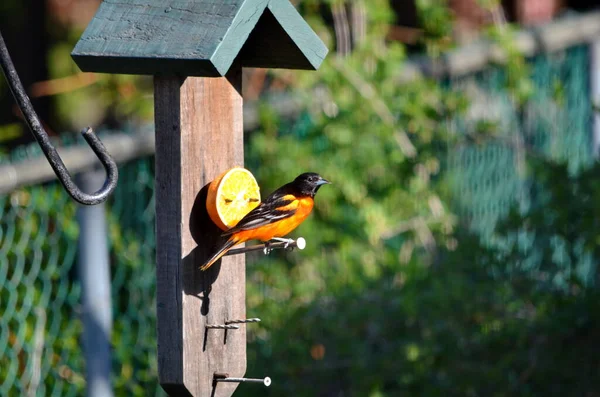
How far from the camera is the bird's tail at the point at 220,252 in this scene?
3.18 meters

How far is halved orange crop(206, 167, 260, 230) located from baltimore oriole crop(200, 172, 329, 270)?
1.3 inches

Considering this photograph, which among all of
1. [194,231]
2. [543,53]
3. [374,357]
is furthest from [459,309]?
[543,53]

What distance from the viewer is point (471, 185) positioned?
Answer: 275 inches

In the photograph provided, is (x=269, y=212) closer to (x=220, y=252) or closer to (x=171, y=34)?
(x=220, y=252)

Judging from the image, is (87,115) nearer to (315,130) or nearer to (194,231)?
(315,130)

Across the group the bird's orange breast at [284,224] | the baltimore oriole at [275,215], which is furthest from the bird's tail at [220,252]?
the bird's orange breast at [284,224]

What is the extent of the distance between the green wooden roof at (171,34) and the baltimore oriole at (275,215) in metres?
0.53

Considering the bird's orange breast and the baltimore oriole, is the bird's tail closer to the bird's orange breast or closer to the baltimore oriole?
the baltimore oriole

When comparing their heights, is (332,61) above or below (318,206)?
above

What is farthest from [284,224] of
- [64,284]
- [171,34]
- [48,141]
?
[64,284]

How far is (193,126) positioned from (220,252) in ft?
1.17

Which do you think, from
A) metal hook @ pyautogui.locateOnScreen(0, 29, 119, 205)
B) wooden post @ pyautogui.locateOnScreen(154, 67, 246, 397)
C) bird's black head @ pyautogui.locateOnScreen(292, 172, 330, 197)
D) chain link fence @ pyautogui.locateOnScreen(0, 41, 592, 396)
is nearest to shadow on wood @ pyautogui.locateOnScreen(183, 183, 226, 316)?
wooden post @ pyautogui.locateOnScreen(154, 67, 246, 397)

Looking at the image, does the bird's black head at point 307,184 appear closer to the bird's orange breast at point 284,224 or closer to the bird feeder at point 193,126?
the bird's orange breast at point 284,224

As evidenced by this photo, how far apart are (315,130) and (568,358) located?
1878 mm
